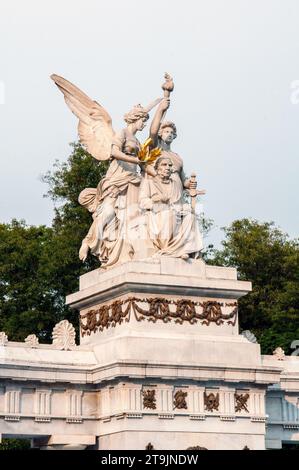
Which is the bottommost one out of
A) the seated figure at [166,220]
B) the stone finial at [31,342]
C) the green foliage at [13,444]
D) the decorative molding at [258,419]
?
the decorative molding at [258,419]

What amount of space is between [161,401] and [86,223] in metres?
19.3

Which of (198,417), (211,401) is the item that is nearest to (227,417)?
(211,401)

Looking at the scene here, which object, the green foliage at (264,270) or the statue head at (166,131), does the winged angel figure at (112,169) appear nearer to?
the statue head at (166,131)

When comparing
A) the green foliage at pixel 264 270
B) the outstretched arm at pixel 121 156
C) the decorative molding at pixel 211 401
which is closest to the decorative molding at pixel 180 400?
the decorative molding at pixel 211 401

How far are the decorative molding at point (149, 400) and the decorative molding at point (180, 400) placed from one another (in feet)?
1.82

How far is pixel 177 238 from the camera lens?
105ft

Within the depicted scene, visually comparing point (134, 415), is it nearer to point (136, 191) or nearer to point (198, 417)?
point (198, 417)

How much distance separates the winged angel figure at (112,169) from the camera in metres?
32.5

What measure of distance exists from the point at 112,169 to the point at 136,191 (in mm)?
852

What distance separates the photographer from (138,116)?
33312mm

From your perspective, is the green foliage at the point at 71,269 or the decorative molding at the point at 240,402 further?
the green foliage at the point at 71,269

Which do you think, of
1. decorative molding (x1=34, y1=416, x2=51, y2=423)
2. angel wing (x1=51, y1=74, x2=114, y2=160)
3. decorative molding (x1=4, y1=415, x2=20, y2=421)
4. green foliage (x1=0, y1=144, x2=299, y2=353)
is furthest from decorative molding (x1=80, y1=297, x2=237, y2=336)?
green foliage (x1=0, y1=144, x2=299, y2=353)
